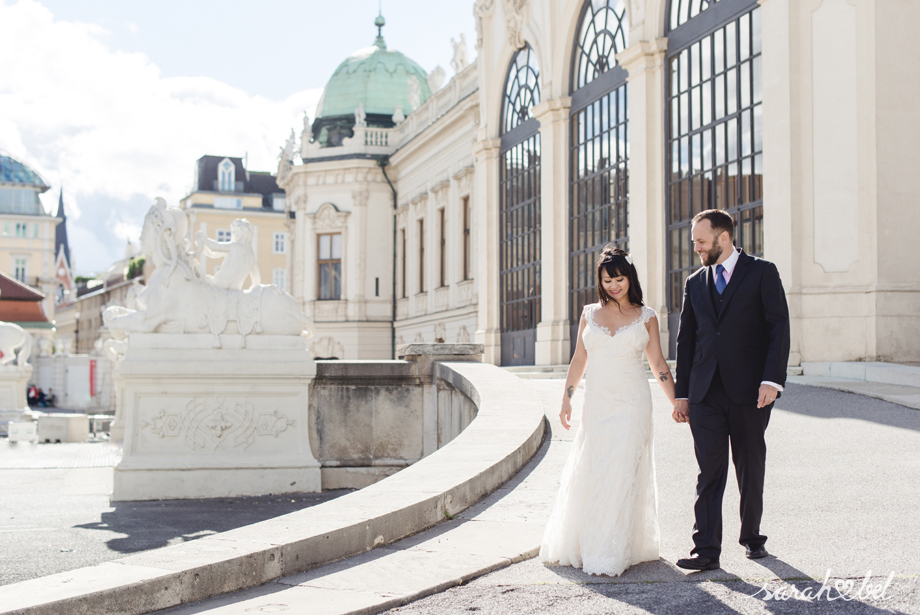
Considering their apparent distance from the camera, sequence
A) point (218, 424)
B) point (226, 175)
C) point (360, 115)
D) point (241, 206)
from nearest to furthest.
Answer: point (218, 424)
point (360, 115)
point (241, 206)
point (226, 175)

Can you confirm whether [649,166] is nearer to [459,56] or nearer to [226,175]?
[459,56]

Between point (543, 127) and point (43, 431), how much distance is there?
14257mm

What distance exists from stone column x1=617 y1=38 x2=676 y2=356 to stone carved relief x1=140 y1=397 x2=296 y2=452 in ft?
33.2

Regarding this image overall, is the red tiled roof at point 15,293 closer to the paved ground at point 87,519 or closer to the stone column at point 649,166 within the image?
the stone column at point 649,166

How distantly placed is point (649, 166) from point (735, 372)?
16.3 metres

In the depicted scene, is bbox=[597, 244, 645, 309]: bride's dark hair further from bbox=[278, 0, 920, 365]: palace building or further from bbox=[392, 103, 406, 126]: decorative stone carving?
bbox=[392, 103, 406, 126]: decorative stone carving

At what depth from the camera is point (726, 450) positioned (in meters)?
4.73

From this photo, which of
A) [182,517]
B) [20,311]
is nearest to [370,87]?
[20,311]

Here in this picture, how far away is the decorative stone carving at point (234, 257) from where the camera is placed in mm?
12461

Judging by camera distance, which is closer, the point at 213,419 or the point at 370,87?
the point at 213,419

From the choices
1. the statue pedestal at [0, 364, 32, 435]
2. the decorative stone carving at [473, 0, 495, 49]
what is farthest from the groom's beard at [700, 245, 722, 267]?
the statue pedestal at [0, 364, 32, 435]

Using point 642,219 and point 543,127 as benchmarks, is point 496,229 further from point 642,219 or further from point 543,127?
point 642,219

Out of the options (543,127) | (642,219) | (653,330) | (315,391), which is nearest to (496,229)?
(543,127)

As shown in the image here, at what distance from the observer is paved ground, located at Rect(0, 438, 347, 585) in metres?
7.91
